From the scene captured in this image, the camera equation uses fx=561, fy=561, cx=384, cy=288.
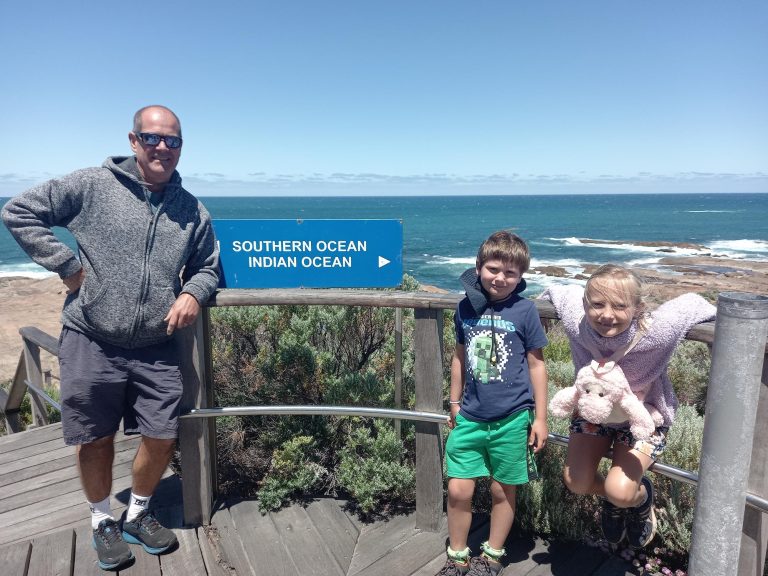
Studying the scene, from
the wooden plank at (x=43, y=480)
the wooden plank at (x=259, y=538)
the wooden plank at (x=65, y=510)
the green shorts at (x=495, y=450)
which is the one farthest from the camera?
the wooden plank at (x=43, y=480)

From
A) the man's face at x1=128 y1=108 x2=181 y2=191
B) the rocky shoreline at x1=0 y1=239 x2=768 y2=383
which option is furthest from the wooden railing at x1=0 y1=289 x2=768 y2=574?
the rocky shoreline at x1=0 y1=239 x2=768 y2=383

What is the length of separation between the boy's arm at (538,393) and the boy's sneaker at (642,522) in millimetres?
458

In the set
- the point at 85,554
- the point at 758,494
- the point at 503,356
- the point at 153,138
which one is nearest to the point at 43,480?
the point at 85,554

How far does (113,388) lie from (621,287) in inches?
87.5

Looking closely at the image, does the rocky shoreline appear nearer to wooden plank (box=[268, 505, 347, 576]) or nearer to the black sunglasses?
wooden plank (box=[268, 505, 347, 576])

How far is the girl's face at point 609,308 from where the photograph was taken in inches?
83.8

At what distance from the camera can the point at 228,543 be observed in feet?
9.37

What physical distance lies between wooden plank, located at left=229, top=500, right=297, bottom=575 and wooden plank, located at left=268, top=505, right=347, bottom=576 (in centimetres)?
2

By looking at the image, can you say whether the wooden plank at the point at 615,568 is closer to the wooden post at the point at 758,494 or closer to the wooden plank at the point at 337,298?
the wooden post at the point at 758,494

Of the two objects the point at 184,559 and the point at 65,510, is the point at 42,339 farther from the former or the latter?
the point at 184,559

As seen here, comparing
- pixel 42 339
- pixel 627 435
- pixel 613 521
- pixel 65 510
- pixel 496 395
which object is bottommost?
pixel 65 510

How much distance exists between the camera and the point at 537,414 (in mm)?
2432

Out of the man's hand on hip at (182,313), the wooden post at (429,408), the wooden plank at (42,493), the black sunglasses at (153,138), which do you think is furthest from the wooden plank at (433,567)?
the black sunglasses at (153,138)

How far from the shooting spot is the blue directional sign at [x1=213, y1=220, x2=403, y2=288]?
285cm
